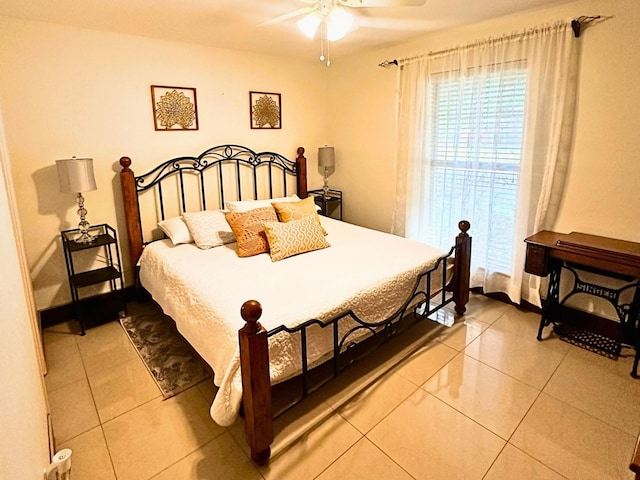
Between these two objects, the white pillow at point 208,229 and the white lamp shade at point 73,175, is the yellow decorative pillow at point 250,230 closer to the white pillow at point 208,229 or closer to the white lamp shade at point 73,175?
the white pillow at point 208,229

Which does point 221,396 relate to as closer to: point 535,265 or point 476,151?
point 535,265

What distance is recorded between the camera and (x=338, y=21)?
2.20 metres

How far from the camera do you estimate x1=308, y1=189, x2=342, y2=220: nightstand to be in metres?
4.49

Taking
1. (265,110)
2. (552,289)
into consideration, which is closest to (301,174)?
(265,110)

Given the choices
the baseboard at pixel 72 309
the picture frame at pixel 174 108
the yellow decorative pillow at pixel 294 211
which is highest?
the picture frame at pixel 174 108

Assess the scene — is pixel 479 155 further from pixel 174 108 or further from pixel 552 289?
pixel 174 108

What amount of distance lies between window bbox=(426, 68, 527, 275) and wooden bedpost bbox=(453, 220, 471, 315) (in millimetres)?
→ 476

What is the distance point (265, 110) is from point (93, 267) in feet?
7.45

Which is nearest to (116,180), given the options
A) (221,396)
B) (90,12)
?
(90,12)

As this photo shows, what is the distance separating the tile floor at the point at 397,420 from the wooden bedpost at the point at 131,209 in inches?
35.0

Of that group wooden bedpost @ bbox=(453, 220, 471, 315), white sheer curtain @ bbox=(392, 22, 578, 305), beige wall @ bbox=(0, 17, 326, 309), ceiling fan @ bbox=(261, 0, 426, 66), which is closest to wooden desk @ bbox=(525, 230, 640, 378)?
white sheer curtain @ bbox=(392, 22, 578, 305)

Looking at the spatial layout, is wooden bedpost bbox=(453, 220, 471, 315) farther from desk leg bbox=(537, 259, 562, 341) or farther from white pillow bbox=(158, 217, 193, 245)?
white pillow bbox=(158, 217, 193, 245)

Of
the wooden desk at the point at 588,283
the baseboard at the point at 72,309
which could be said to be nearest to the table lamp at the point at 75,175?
the baseboard at the point at 72,309

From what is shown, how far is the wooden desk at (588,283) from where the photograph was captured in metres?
2.36
